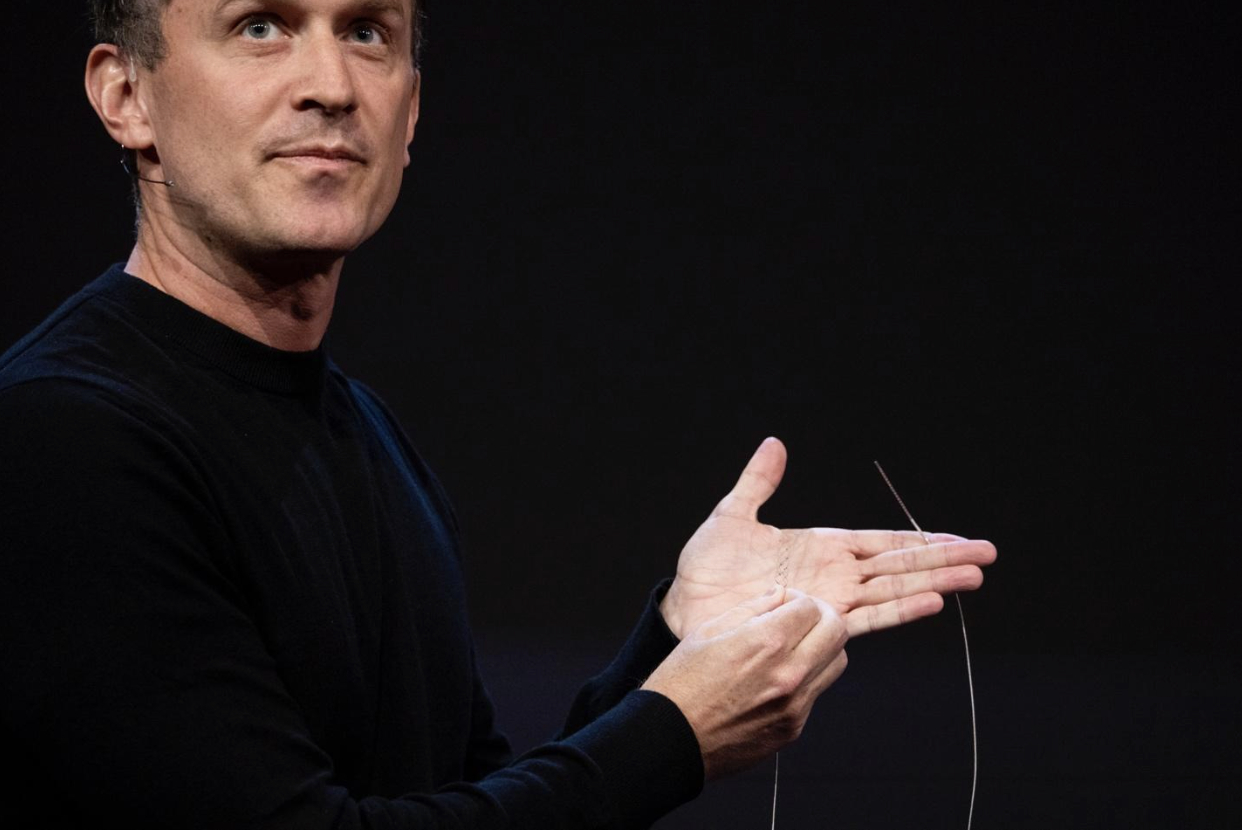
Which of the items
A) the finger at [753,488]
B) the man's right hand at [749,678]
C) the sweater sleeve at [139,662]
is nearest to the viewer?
the sweater sleeve at [139,662]

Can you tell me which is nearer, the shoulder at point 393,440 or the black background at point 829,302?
the shoulder at point 393,440

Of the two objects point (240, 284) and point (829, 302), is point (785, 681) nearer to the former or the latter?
point (240, 284)

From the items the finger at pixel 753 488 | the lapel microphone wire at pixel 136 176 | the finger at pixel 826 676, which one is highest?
the lapel microphone wire at pixel 136 176

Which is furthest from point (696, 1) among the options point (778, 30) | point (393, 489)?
point (393, 489)

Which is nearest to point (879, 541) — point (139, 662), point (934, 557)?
point (934, 557)

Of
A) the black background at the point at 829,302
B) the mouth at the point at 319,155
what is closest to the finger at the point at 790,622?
the mouth at the point at 319,155

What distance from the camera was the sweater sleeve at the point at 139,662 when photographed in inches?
36.3

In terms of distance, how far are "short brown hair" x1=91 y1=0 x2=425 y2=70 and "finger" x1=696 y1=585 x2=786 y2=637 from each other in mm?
646

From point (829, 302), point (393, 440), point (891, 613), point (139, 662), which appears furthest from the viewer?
point (829, 302)

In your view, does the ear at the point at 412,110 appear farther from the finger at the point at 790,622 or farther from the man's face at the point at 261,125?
the finger at the point at 790,622

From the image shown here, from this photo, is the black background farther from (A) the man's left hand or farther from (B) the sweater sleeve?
(B) the sweater sleeve

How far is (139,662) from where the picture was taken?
932 millimetres

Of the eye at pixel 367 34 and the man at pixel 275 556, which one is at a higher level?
the eye at pixel 367 34

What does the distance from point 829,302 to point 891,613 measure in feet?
5.46
